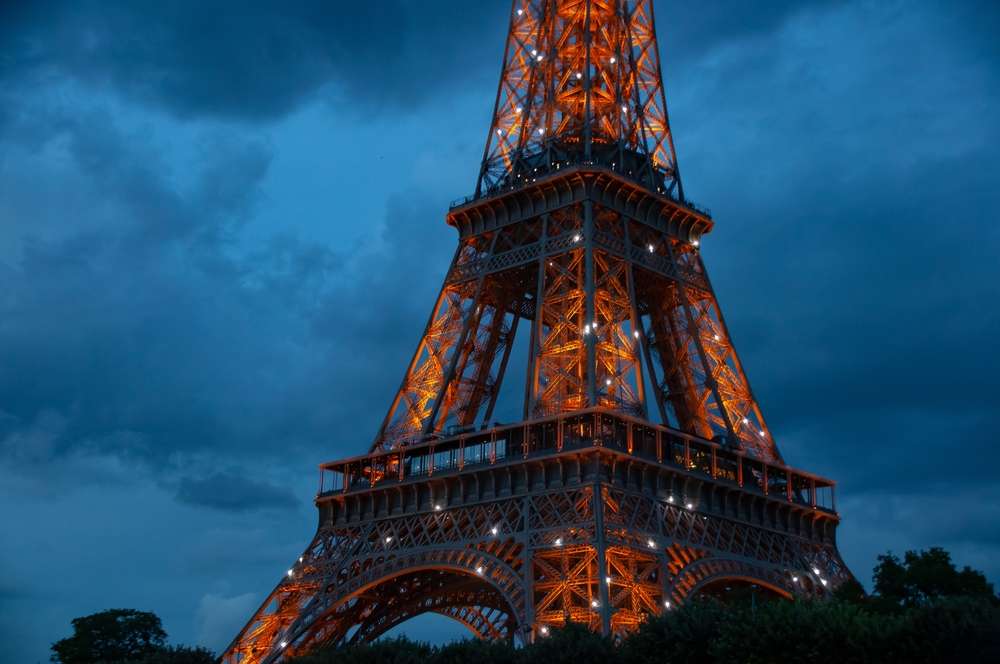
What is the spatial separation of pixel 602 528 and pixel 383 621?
16.7 meters

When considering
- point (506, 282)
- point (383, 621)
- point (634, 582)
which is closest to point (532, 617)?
point (634, 582)

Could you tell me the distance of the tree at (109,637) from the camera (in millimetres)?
74375

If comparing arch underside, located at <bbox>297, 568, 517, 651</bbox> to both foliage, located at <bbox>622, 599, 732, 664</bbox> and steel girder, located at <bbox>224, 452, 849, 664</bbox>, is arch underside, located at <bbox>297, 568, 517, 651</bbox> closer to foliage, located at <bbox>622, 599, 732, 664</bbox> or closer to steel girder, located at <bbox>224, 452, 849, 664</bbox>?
steel girder, located at <bbox>224, 452, 849, 664</bbox>

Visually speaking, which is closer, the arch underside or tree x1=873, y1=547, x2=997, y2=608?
tree x1=873, y1=547, x2=997, y2=608

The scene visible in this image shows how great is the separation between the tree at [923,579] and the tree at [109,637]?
131 ft

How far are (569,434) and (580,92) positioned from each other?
21157 mm

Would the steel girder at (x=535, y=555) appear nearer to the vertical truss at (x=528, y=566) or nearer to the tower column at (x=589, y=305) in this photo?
the vertical truss at (x=528, y=566)

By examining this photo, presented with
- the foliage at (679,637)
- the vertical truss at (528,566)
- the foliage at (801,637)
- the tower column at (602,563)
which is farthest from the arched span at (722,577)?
the foliage at (801,637)

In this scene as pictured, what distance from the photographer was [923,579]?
51406mm

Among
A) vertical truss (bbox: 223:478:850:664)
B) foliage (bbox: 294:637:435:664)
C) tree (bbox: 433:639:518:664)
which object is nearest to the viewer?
tree (bbox: 433:639:518:664)

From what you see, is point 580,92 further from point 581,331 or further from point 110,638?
point 110,638

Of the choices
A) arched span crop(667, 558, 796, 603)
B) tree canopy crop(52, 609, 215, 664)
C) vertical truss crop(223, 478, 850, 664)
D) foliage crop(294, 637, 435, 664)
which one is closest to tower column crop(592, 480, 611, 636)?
vertical truss crop(223, 478, 850, 664)

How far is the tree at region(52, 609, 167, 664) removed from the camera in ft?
244

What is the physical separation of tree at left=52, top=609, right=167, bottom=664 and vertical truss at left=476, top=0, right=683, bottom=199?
105 ft
